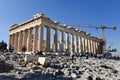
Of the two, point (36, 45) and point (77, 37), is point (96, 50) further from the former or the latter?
point (36, 45)

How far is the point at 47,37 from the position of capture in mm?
37969

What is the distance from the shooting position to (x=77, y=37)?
48.2 m

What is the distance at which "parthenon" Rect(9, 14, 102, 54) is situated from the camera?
36875 millimetres

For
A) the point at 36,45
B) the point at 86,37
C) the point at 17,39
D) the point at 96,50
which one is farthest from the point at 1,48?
the point at 96,50

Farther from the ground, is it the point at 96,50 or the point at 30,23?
the point at 30,23

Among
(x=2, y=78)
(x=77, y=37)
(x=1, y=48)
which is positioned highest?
(x=77, y=37)

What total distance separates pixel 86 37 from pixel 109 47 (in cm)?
3785

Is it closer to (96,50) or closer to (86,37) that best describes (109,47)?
(96,50)

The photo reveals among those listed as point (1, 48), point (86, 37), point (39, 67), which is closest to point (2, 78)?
point (39, 67)

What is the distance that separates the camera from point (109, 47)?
287 feet

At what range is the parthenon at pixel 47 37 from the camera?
3688 cm

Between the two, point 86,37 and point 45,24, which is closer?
point 45,24

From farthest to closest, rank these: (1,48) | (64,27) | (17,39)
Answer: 1. (17,39)
2. (64,27)
3. (1,48)

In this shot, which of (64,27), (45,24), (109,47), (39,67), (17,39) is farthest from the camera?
(109,47)
